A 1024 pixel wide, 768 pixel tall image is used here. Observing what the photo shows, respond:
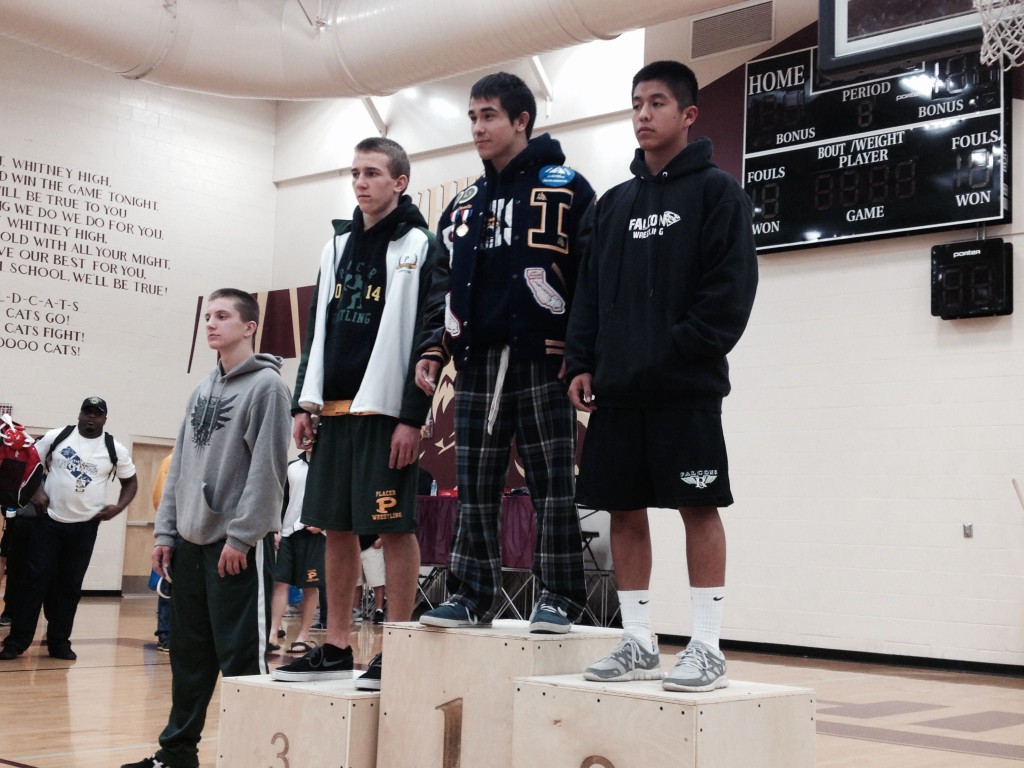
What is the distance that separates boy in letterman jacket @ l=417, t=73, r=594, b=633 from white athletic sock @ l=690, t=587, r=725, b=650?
1.31 ft

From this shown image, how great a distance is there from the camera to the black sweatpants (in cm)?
368

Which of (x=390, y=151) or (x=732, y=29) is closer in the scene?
(x=390, y=151)

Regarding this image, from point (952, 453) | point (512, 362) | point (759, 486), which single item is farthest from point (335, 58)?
point (512, 362)

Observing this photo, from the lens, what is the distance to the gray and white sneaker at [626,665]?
2758 mm

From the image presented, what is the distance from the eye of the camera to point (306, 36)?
10500mm

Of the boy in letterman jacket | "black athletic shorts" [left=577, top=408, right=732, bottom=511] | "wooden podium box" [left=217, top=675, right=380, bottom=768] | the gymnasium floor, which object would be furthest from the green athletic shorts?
the gymnasium floor

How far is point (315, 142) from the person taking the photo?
556 inches

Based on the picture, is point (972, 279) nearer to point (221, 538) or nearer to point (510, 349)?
point (510, 349)

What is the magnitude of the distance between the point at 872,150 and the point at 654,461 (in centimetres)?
640

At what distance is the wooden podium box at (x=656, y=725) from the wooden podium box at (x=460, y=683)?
0.13 meters

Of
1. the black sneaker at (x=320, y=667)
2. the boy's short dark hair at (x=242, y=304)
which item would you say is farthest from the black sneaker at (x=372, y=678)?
the boy's short dark hair at (x=242, y=304)

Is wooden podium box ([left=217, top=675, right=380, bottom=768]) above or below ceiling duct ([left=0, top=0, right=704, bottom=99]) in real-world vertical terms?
below

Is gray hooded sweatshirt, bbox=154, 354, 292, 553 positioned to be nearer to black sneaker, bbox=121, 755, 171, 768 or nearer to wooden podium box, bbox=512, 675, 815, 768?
black sneaker, bbox=121, 755, 171, 768

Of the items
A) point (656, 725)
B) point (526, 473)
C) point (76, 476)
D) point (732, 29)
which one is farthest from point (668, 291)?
point (732, 29)
